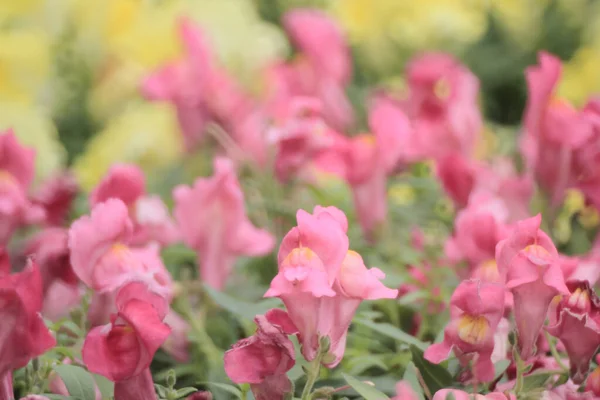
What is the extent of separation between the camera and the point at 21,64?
1.10 m

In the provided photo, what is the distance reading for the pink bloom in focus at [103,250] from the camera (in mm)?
443

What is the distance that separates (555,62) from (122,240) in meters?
0.34

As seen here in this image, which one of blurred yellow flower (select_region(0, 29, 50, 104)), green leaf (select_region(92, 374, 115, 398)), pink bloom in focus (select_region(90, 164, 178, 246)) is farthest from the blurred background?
green leaf (select_region(92, 374, 115, 398))

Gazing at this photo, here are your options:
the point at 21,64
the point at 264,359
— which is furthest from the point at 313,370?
the point at 21,64

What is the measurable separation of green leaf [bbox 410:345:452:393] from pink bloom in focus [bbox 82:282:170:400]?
0.14 m

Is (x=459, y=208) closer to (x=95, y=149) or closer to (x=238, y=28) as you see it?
(x=95, y=149)

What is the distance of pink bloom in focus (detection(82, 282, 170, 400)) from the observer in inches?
14.8

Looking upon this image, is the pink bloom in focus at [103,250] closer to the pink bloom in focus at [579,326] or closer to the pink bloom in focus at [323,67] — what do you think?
the pink bloom in focus at [579,326]

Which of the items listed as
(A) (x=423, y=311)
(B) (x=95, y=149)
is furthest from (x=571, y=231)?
(B) (x=95, y=149)

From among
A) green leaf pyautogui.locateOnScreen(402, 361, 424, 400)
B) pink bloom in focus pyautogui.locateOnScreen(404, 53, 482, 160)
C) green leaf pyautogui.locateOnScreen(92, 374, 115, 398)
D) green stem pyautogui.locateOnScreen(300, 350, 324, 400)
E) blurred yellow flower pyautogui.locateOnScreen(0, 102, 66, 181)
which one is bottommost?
blurred yellow flower pyautogui.locateOnScreen(0, 102, 66, 181)

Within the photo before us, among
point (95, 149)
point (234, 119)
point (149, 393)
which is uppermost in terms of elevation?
point (149, 393)

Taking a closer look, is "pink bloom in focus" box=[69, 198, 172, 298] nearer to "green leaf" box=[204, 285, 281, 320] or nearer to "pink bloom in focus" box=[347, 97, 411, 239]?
"green leaf" box=[204, 285, 281, 320]

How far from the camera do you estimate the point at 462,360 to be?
0.42 metres

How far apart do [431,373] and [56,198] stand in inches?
16.1
